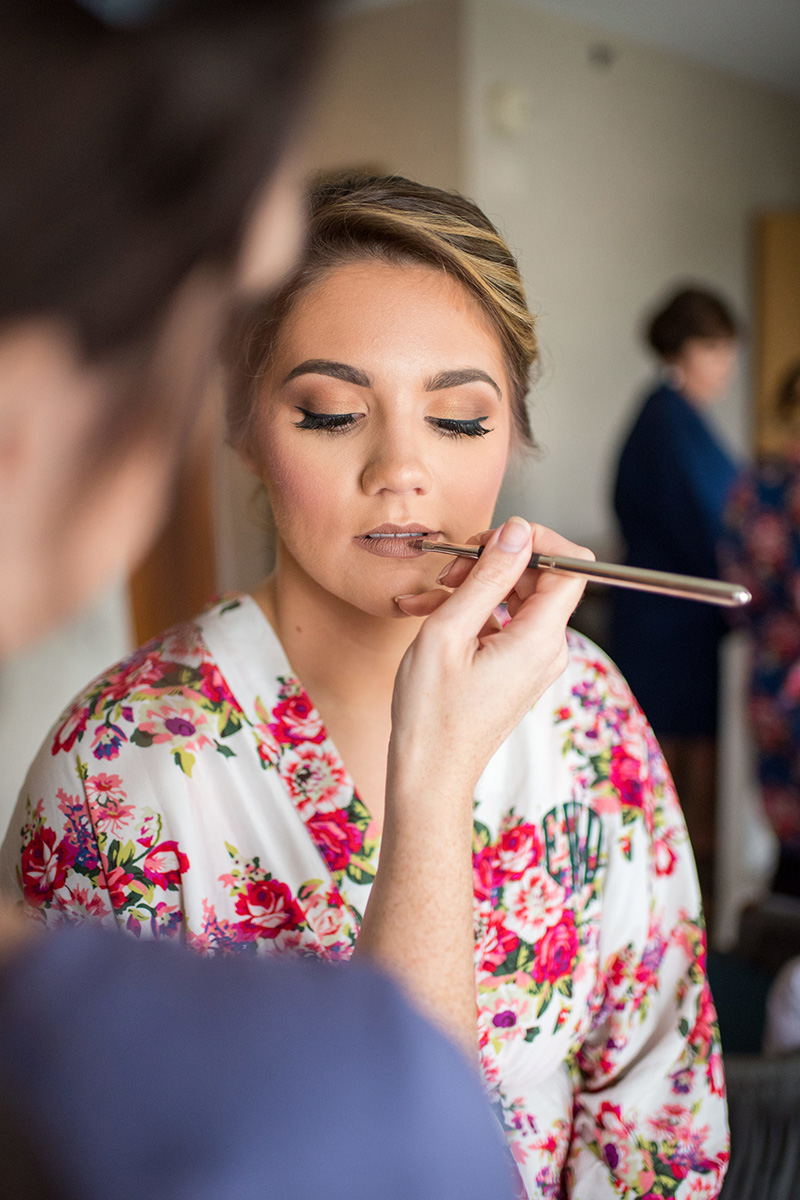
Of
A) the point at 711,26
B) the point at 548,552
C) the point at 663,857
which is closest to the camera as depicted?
the point at 548,552

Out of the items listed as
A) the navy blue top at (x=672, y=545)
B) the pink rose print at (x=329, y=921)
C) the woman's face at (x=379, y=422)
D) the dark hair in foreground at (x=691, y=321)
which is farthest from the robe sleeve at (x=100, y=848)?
the dark hair in foreground at (x=691, y=321)

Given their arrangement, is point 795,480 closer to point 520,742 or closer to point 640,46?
point 520,742

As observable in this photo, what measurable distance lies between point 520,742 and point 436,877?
39 cm

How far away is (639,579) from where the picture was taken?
24.5 inches

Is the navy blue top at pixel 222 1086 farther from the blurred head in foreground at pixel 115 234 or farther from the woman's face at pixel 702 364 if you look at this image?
the woman's face at pixel 702 364

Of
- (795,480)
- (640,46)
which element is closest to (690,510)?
(795,480)

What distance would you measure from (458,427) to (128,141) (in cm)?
50

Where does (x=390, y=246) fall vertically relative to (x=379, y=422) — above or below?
above

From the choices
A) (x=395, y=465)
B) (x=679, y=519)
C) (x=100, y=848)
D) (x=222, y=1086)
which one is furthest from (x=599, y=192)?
(x=222, y=1086)

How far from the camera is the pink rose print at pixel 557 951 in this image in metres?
0.86

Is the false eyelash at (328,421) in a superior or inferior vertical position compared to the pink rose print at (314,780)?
Result: superior

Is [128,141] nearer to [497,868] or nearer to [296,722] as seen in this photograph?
[296,722]

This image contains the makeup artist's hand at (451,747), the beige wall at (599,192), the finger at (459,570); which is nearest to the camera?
the makeup artist's hand at (451,747)

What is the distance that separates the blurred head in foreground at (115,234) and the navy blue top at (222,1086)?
15 cm
